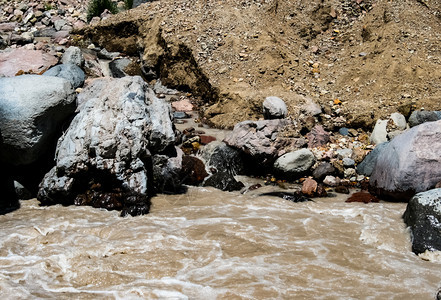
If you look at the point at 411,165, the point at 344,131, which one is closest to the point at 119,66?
the point at 344,131

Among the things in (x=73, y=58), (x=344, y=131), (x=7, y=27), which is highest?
(x=7, y=27)

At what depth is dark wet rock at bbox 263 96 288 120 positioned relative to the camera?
29.6 ft

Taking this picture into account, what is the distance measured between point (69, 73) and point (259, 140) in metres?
4.80

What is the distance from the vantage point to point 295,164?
777 centimetres

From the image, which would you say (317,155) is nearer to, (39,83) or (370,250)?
(370,250)

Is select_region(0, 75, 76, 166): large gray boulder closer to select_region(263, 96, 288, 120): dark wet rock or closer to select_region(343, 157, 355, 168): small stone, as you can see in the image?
select_region(263, 96, 288, 120): dark wet rock

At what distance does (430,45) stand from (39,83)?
862 centimetres

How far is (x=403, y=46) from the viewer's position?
9953 millimetres

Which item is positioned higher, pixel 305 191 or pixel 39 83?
pixel 39 83

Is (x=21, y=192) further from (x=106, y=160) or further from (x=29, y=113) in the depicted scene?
(x=106, y=160)

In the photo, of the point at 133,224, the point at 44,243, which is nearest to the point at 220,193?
Result: the point at 133,224

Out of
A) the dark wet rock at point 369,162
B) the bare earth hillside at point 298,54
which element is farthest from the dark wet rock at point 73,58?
the dark wet rock at point 369,162

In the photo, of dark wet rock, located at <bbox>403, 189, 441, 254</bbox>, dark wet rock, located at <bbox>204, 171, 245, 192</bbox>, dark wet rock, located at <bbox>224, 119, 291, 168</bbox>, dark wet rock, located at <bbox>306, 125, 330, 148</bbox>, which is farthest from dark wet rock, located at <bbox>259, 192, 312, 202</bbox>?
dark wet rock, located at <bbox>306, 125, 330, 148</bbox>

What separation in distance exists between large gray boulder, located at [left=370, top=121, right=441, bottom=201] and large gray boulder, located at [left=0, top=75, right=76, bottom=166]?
536 centimetres
